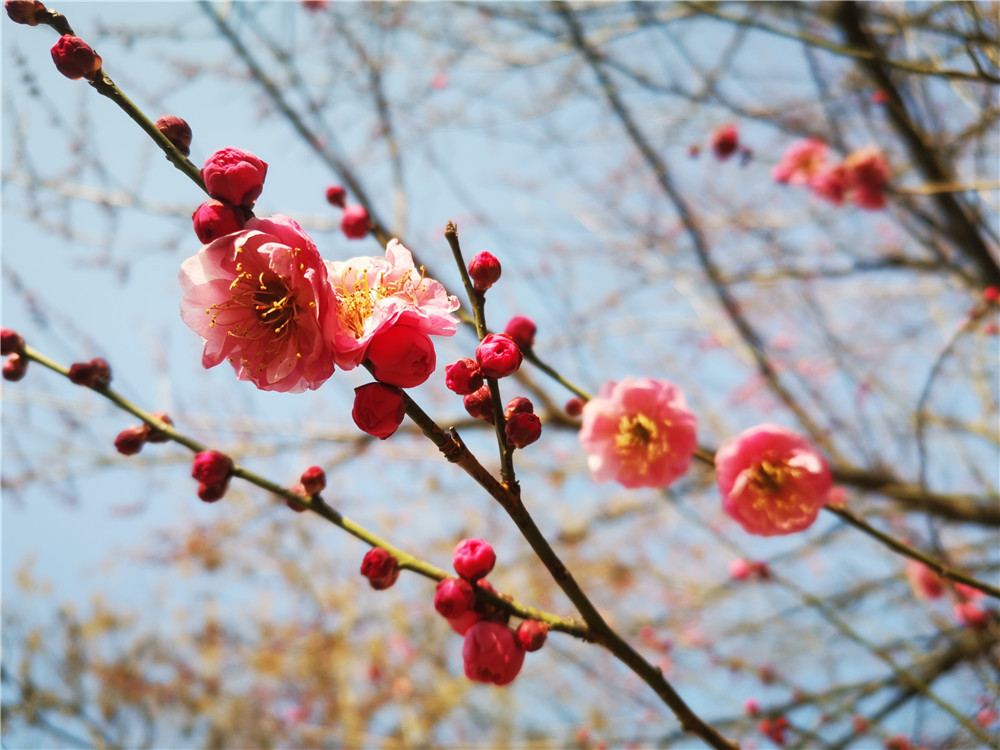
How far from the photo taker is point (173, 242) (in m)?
3.58

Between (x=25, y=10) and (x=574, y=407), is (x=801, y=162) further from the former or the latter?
(x=25, y=10)

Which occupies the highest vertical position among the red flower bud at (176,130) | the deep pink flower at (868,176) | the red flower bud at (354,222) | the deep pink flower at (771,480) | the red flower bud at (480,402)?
the deep pink flower at (868,176)

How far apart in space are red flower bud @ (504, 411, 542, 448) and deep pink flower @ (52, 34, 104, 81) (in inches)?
30.7

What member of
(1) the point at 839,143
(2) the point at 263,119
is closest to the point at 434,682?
(2) the point at 263,119

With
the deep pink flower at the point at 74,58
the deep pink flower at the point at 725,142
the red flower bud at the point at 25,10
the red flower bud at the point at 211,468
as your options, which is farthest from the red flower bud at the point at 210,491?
the deep pink flower at the point at 725,142

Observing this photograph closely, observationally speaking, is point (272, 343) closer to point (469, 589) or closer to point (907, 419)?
point (469, 589)

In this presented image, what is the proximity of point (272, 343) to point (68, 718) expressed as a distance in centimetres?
549

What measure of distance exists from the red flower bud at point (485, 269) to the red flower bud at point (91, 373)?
737 mm

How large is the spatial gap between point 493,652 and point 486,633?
3cm

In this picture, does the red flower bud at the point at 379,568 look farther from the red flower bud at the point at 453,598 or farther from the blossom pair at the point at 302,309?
the blossom pair at the point at 302,309

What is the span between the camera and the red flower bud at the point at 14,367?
3.73ft

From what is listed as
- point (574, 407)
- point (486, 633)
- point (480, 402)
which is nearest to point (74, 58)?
point (480, 402)

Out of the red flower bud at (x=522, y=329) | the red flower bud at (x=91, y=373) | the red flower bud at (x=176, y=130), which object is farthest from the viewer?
the red flower bud at (x=522, y=329)

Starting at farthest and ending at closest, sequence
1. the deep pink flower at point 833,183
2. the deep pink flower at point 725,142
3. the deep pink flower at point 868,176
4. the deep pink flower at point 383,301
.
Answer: the deep pink flower at point 833,183
the deep pink flower at point 868,176
the deep pink flower at point 725,142
the deep pink flower at point 383,301
